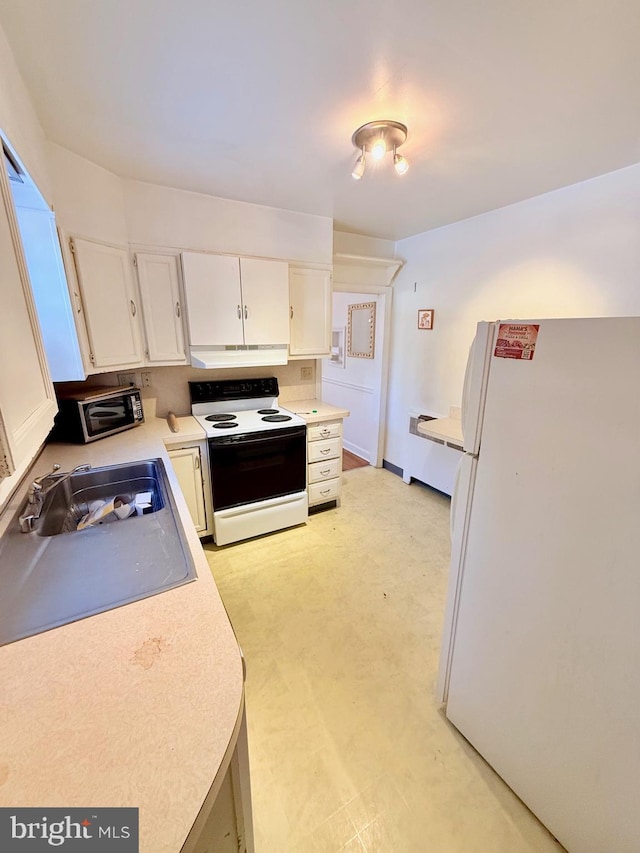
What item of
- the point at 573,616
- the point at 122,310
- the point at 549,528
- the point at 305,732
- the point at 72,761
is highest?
the point at 122,310

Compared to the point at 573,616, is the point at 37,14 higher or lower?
higher

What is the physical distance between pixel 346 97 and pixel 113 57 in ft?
2.68

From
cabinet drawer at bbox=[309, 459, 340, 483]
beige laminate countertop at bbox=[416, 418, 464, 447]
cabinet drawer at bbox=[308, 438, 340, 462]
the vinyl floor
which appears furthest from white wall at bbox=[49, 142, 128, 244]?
beige laminate countertop at bbox=[416, 418, 464, 447]

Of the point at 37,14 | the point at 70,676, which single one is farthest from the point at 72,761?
the point at 37,14

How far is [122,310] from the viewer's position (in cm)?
210

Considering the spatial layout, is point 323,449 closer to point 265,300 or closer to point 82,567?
point 265,300

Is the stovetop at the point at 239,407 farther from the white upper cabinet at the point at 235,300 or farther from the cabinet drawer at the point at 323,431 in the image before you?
the white upper cabinet at the point at 235,300

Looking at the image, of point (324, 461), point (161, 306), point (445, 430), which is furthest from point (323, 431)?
point (161, 306)

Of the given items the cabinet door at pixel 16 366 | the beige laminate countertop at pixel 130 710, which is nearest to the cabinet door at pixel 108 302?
the cabinet door at pixel 16 366

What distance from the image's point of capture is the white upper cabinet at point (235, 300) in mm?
2350

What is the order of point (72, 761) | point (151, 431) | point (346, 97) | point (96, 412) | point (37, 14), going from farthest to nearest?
point (151, 431) → point (96, 412) → point (346, 97) → point (37, 14) → point (72, 761)

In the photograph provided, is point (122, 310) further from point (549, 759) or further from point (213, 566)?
point (549, 759)

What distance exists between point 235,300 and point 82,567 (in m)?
1.99

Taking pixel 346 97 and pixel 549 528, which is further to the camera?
pixel 346 97
